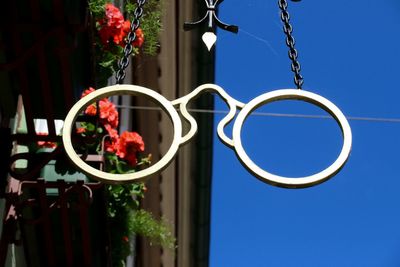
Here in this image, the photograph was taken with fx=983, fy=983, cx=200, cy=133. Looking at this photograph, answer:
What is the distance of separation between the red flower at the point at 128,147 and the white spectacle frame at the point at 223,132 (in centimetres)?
301

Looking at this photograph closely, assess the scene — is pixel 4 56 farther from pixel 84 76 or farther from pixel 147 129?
pixel 147 129

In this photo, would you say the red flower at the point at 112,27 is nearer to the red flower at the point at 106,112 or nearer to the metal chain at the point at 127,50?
the red flower at the point at 106,112

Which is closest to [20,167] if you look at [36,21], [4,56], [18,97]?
[18,97]

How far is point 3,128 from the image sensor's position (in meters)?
4.85

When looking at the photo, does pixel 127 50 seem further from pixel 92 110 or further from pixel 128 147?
pixel 128 147

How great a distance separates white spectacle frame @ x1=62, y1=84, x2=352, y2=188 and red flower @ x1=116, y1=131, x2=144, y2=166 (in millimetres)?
3006

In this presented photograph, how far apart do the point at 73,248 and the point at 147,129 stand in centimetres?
533

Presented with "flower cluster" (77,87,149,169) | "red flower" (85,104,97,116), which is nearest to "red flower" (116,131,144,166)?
"flower cluster" (77,87,149,169)

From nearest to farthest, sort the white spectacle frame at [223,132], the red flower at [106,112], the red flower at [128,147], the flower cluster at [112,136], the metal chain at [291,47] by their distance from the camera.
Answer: the white spectacle frame at [223,132] → the metal chain at [291,47] → the flower cluster at [112,136] → the red flower at [106,112] → the red flower at [128,147]

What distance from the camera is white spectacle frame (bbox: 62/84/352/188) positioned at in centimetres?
261

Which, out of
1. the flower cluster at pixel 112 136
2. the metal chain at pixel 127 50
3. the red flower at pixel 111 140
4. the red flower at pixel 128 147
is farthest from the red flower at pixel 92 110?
the metal chain at pixel 127 50

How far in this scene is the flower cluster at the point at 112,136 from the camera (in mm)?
5375

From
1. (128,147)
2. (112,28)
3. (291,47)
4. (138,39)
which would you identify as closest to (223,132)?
(291,47)

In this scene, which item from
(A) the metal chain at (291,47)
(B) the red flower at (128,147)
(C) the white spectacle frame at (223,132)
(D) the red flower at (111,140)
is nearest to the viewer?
(C) the white spectacle frame at (223,132)
